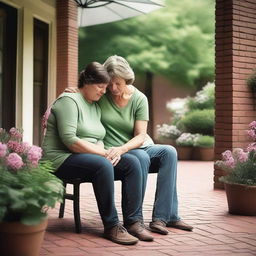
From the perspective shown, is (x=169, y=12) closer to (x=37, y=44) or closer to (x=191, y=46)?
(x=191, y=46)

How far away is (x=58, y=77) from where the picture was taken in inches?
386

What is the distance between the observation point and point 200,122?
40.6 ft

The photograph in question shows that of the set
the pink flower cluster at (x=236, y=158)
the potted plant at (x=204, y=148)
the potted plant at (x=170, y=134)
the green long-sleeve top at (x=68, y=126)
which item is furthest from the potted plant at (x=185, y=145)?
the green long-sleeve top at (x=68, y=126)

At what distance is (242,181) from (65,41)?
5.63 metres

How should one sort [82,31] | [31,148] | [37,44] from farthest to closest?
[82,31] < [37,44] < [31,148]

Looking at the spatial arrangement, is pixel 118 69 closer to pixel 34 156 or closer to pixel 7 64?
pixel 34 156

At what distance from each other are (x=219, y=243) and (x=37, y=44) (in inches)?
244

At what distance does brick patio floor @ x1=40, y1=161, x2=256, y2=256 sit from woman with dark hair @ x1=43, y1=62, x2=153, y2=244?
0.49 feet

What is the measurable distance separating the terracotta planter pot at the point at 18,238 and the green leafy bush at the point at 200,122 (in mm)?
9662

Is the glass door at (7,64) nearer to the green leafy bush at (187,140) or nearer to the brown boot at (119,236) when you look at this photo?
the brown boot at (119,236)

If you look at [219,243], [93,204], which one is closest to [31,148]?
[219,243]

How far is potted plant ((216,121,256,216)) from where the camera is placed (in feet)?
→ 15.4

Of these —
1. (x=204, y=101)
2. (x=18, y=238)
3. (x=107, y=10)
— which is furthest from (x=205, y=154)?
(x=18, y=238)

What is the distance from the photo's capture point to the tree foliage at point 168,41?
49.9ft
